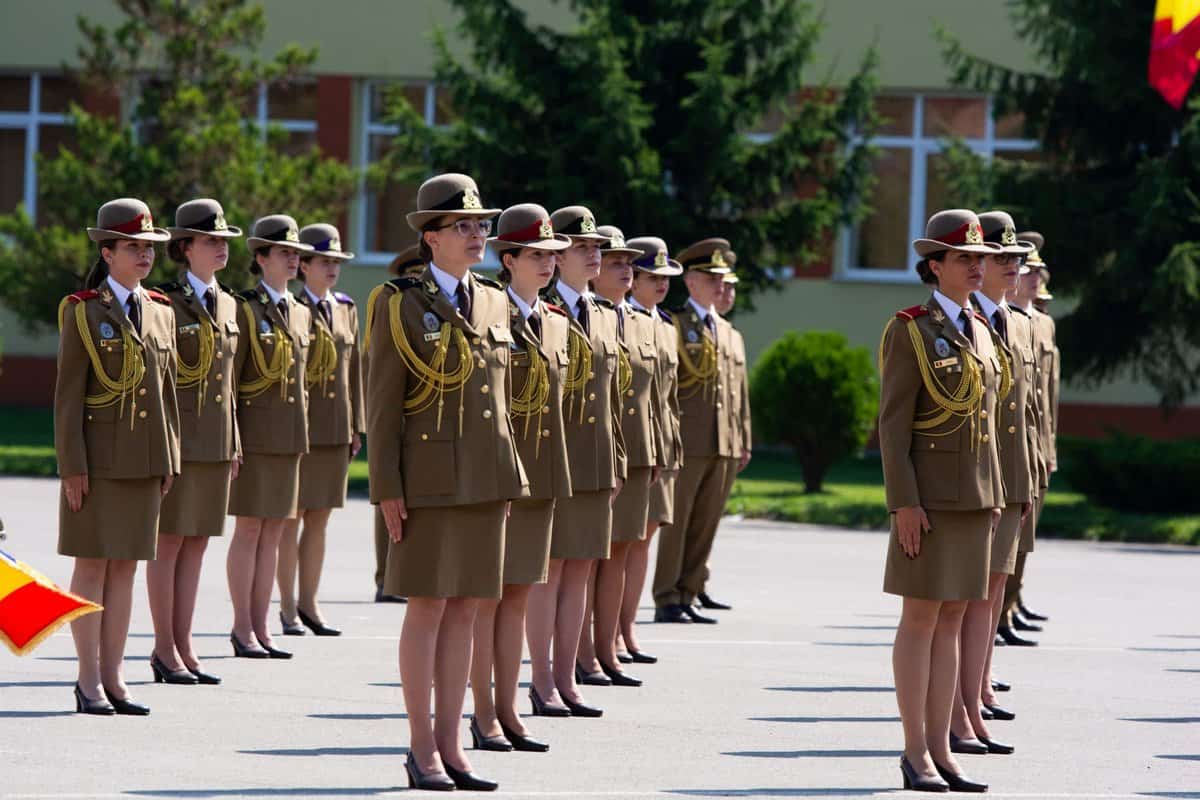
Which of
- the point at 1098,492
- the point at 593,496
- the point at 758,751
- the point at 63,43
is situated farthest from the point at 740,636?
the point at 63,43

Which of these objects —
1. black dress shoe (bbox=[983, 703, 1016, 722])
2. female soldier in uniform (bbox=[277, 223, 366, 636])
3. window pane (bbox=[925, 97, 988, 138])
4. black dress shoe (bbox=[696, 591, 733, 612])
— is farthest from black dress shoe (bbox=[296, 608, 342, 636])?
window pane (bbox=[925, 97, 988, 138])

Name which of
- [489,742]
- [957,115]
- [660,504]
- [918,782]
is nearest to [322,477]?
[660,504]

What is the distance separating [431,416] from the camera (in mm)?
7449

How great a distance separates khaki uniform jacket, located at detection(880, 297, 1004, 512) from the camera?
783 cm

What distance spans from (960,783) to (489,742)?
1838 millimetres

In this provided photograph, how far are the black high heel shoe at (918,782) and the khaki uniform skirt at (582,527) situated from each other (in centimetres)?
229

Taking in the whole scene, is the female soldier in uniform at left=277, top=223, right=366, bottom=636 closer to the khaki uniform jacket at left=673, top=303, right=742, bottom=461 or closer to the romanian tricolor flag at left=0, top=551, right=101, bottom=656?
the khaki uniform jacket at left=673, top=303, right=742, bottom=461

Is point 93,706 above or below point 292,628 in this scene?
above

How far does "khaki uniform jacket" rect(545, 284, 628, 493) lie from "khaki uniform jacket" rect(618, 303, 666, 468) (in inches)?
34.3

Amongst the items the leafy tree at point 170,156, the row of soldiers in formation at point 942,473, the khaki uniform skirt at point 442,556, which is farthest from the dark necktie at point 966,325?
the leafy tree at point 170,156

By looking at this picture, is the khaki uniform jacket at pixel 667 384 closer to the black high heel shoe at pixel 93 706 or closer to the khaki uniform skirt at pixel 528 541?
the khaki uniform skirt at pixel 528 541

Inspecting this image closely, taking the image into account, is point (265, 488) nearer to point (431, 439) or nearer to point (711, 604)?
point (711, 604)

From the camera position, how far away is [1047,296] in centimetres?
1265

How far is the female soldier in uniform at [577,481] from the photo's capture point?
31.3 feet
